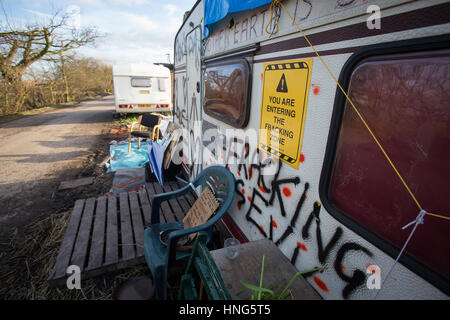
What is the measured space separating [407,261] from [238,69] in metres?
1.84

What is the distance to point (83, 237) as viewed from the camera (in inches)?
101

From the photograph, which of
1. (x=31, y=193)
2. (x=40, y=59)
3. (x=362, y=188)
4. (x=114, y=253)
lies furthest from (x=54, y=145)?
(x=40, y=59)

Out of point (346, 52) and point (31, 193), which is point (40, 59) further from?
point (346, 52)

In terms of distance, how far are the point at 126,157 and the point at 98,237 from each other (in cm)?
394

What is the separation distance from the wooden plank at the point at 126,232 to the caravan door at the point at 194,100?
1.14 m

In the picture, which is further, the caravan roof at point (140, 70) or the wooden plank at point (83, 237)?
the caravan roof at point (140, 70)

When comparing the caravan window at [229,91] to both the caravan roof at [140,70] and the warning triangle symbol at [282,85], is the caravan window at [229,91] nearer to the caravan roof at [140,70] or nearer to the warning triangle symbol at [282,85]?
the warning triangle symbol at [282,85]

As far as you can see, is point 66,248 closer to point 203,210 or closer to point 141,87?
point 203,210

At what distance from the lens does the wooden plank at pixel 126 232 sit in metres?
2.34

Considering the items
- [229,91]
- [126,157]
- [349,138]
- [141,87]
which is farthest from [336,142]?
[141,87]

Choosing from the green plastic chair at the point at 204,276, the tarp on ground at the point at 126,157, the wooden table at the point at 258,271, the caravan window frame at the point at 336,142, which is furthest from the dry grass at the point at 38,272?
the tarp on ground at the point at 126,157
